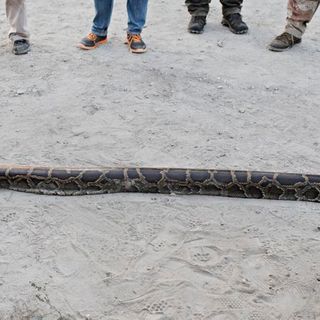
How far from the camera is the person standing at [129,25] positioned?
318 inches

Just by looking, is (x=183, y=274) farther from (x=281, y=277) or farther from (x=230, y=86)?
(x=230, y=86)

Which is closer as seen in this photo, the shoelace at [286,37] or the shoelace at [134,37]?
the shoelace at [134,37]

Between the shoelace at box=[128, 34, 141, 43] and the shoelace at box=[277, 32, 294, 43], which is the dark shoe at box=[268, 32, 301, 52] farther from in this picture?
the shoelace at box=[128, 34, 141, 43]

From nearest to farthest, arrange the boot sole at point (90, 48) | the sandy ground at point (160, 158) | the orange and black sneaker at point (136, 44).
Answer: the sandy ground at point (160, 158)
the orange and black sneaker at point (136, 44)
the boot sole at point (90, 48)

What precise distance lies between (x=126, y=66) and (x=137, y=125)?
1.59 m

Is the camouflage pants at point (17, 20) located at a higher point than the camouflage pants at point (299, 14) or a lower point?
lower

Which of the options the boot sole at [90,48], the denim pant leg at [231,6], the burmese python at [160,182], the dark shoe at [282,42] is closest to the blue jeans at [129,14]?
the boot sole at [90,48]

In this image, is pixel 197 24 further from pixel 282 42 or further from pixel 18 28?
pixel 18 28

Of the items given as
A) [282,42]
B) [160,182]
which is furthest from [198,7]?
[160,182]

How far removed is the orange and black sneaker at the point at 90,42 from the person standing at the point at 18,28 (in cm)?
77

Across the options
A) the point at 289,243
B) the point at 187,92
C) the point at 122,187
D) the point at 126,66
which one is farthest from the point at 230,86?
the point at 289,243

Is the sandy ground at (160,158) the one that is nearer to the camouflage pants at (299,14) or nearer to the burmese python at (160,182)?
the burmese python at (160,182)

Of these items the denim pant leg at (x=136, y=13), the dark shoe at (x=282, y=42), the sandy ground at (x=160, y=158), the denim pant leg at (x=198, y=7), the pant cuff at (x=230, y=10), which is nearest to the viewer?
the sandy ground at (x=160, y=158)

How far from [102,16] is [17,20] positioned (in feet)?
3.82
